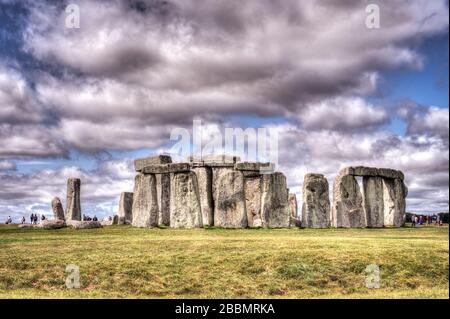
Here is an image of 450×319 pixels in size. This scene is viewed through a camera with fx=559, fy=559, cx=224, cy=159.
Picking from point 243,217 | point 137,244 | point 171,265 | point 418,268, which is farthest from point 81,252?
point 243,217

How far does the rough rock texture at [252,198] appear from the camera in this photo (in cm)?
3017

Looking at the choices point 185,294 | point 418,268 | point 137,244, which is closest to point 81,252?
point 137,244

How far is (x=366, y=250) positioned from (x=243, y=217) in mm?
11735

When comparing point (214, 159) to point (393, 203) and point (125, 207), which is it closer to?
point (125, 207)

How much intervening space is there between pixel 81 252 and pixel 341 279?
7.68 m

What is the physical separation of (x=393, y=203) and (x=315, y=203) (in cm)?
612

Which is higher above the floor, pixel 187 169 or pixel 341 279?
pixel 187 169

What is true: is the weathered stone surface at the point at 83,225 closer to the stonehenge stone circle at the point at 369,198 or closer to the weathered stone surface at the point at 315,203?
the weathered stone surface at the point at 315,203

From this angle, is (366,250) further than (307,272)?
Yes

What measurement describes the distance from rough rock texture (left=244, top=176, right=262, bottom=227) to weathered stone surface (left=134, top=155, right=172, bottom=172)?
5.77 meters

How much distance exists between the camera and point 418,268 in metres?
14.7
